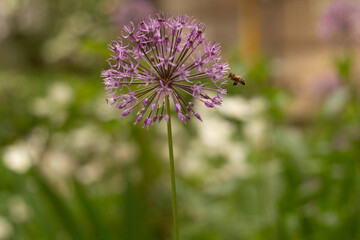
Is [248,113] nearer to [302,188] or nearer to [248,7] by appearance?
[302,188]

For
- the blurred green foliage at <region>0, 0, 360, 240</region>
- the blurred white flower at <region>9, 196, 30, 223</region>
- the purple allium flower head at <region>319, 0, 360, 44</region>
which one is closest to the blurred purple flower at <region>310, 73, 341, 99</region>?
the blurred green foliage at <region>0, 0, 360, 240</region>

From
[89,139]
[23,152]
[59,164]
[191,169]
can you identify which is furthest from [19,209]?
[191,169]

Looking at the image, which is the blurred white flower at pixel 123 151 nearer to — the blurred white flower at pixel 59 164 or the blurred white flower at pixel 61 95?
the blurred white flower at pixel 59 164

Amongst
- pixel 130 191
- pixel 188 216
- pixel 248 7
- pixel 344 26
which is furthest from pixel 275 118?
pixel 248 7

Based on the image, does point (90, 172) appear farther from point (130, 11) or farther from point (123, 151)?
point (130, 11)

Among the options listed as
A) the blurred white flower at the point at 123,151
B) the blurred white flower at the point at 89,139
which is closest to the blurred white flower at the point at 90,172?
the blurred white flower at the point at 89,139

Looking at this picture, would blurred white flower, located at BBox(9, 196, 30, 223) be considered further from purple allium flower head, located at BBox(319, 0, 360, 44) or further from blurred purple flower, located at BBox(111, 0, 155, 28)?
purple allium flower head, located at BBox(319, 0, 360, 44)
